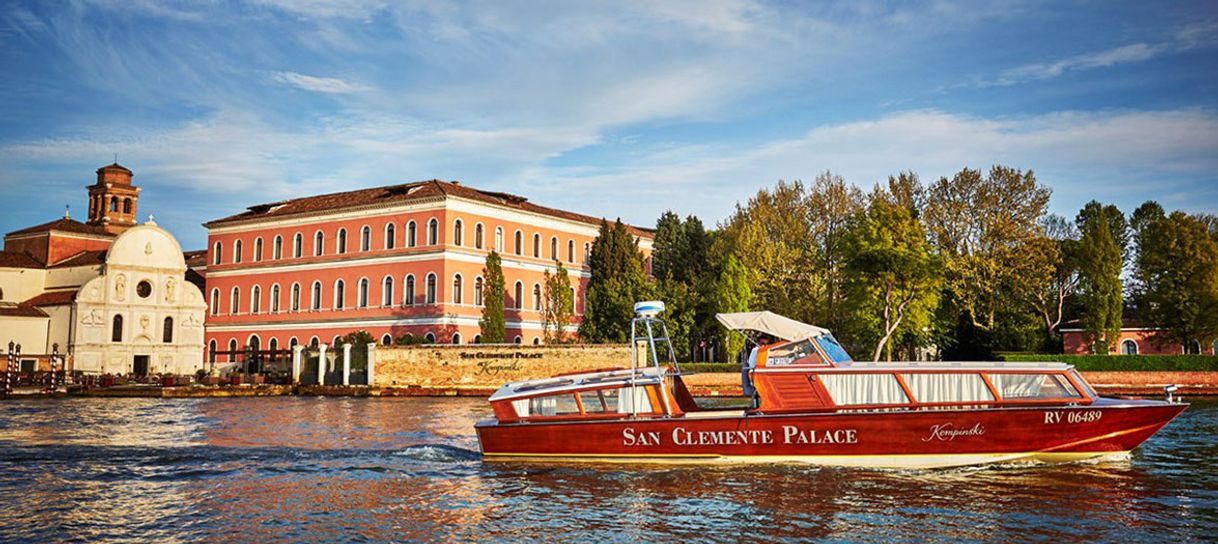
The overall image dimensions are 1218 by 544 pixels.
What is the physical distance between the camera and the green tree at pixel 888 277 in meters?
40.4

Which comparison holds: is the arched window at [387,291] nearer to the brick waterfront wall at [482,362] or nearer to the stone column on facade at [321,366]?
the stone column on facade at [321,366]

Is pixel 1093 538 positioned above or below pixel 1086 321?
below

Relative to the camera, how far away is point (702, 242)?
2137 inches

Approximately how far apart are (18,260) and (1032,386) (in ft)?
201

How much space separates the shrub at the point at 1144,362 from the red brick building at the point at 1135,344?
14.5 ft

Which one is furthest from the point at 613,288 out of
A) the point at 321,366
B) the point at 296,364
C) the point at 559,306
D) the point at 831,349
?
the point at 831,349

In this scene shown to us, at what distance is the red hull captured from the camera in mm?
14195

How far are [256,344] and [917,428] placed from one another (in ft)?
161

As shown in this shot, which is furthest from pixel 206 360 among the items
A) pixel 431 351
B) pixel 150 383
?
pixel 431 351

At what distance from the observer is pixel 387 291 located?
52031 millimetres

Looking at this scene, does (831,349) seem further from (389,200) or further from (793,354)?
(389,200)

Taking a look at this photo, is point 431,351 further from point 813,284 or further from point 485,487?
point 485,487

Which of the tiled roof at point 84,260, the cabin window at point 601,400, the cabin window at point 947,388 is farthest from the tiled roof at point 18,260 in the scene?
the cabin window at point 947,388

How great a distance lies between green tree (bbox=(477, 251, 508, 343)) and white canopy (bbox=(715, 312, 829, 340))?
106 feet
